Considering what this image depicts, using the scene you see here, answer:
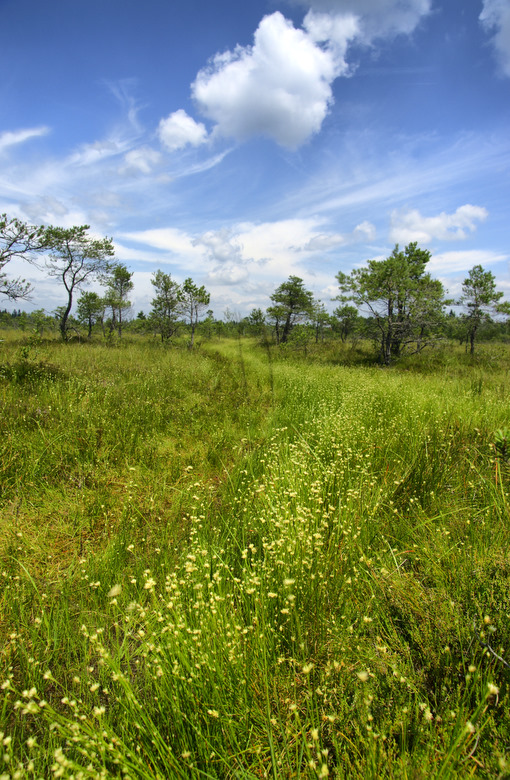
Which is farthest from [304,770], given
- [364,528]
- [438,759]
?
[364,528]

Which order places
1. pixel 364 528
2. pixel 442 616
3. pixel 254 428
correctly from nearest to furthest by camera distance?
pixel 442 616 < pixel 364 528 < pixel 254 428

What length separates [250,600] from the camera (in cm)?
205

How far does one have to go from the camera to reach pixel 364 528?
8.50 ft

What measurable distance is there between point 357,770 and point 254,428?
4.67 m

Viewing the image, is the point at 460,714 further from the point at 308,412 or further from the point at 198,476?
the point at 308,412

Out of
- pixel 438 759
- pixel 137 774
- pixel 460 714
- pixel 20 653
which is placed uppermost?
pixel 460 714

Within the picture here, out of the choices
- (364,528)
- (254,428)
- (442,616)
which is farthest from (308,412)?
(442,616)

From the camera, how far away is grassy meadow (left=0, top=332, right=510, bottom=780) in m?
1.30

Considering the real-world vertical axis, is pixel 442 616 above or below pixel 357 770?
above

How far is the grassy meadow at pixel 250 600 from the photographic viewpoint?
1302 millimetres

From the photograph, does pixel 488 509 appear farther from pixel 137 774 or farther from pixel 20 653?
pixel 20 653

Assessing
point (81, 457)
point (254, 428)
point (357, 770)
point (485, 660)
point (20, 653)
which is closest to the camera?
point (357, 770)

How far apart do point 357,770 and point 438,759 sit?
1.21 feet

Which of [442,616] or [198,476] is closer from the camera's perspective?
[442,616]
